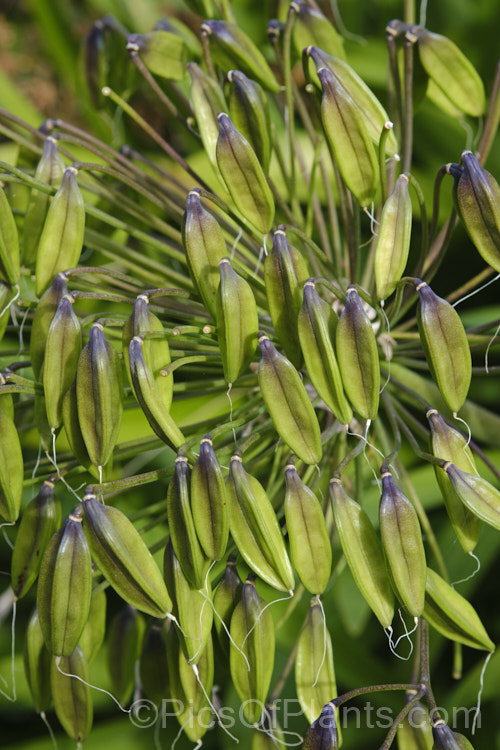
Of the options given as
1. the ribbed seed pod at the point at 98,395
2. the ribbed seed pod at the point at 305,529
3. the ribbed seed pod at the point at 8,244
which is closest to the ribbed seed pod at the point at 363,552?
the ribbed seed pod at the point at 305,529

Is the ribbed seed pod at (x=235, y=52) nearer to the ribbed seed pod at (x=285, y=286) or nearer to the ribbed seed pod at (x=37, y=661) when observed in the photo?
the ribbed seed pod at (x=285, y=286)

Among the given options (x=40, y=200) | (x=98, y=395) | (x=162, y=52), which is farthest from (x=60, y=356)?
(x=162, y=52)

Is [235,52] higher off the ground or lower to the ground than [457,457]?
higher

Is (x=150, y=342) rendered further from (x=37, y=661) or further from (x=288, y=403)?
(x=37, y=661)

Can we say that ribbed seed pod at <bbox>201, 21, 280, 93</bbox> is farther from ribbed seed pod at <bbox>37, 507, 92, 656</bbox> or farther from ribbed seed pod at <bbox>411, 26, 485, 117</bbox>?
ribbed seed pod at <bbox>37, 507, 92, 656</bbox>

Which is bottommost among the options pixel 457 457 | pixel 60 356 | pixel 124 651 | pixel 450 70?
pixel 124 651

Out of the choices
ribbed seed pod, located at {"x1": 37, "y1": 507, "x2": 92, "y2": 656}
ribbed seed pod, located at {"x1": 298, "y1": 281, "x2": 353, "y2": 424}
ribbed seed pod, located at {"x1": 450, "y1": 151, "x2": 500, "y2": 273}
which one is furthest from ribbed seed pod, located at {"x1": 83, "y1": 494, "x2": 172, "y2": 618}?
ribbed seed pod, located at {"x1": 450, "y1": 151, "x2": 500, "y2": 273}
